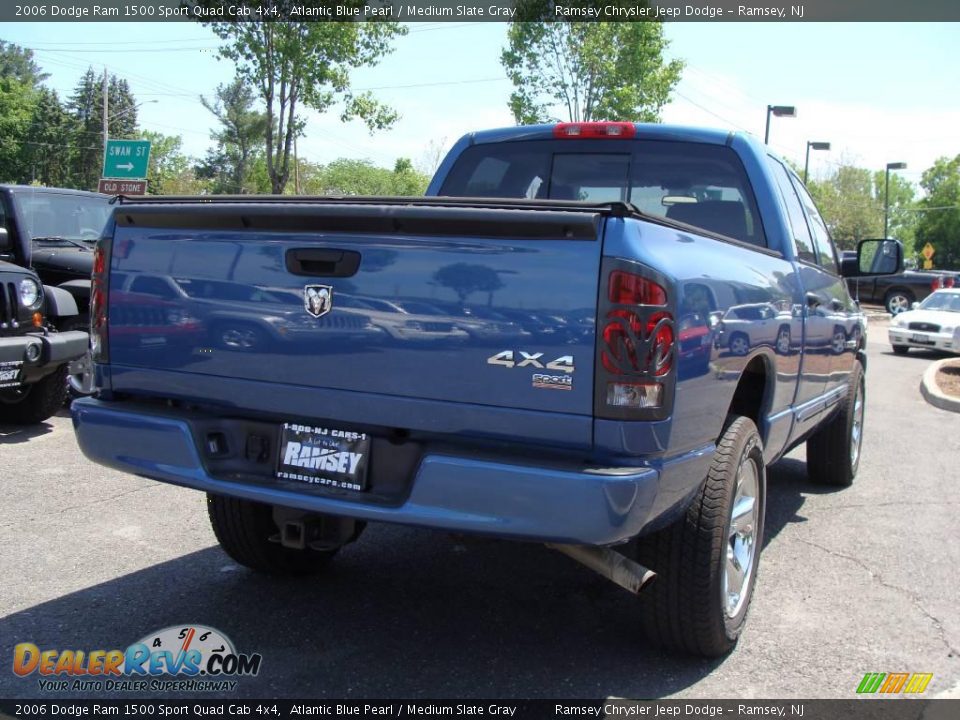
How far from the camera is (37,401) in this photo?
296 inches

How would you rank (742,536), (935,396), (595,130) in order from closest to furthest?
(742,536) → (595,130) → (935,396)

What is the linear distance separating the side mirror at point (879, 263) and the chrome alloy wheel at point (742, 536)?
2776mm

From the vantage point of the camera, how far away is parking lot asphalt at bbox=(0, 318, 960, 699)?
3193mm

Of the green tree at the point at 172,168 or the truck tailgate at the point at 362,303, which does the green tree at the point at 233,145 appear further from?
the truck tailgate at the point at 362,303

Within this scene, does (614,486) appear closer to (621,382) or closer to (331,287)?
(621,382)

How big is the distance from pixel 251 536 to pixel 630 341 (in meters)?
2.14

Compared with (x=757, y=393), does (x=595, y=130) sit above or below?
above

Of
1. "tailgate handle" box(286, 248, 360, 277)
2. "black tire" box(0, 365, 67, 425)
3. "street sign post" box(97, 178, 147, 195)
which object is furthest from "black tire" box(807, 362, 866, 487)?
"street sign post" box(97, 178, 147, 195)

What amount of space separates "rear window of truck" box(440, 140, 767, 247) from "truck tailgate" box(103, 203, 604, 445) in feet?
5.36

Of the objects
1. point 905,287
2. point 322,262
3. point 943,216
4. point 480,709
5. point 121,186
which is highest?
point 943,216

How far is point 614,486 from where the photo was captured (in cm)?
252

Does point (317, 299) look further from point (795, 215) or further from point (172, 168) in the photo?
point (172, 168)

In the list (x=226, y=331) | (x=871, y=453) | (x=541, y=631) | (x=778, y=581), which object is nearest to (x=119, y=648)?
(x=226, y=331)

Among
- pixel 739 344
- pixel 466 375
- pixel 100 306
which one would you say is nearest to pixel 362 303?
pixel 466 375
